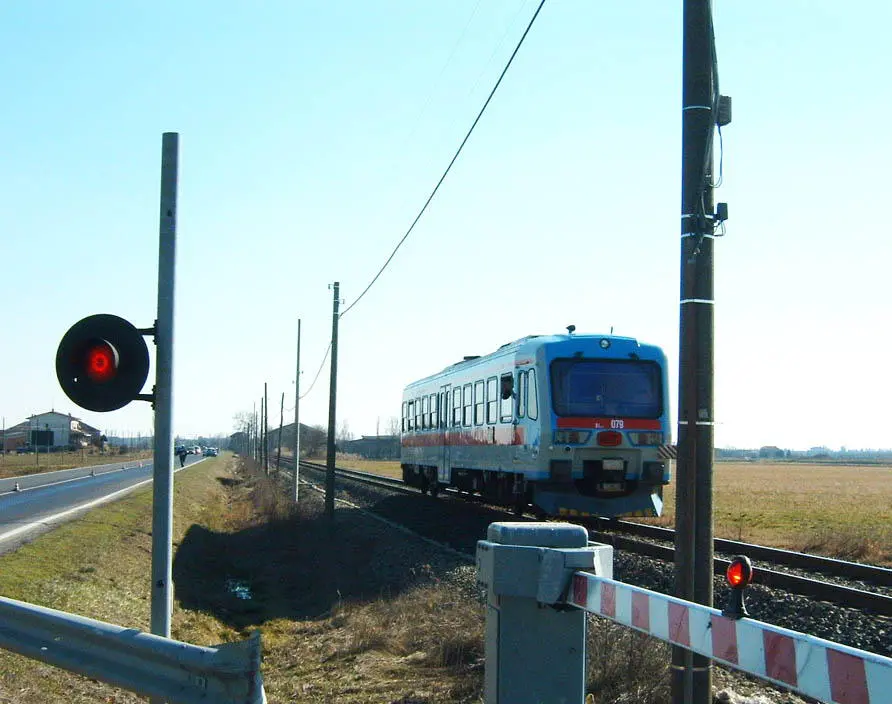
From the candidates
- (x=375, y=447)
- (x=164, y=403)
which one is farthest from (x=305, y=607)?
(x=375, y=447)

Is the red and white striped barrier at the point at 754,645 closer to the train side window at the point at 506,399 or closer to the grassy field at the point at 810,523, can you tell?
the grassy field at the point at 810,523

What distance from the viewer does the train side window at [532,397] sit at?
1691 cm

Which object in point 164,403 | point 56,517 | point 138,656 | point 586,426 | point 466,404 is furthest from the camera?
point 466,404

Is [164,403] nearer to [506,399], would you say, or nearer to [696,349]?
[696,349]

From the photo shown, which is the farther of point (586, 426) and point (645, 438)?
point (645, 438)

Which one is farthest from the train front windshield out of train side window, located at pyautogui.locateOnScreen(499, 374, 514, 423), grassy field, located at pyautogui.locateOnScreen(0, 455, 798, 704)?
grassy field, located at pyautogui.locateOnScreen(0, 455, 798, 704)

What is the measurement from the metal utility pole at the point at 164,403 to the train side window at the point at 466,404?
15982mm

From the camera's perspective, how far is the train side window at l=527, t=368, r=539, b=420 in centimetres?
1691

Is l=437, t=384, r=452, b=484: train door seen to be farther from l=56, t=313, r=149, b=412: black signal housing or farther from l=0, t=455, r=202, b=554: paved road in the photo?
l=56, t=313, r=149, b=412: black signal housing

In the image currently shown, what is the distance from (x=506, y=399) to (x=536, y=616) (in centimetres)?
1466

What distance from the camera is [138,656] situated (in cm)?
482

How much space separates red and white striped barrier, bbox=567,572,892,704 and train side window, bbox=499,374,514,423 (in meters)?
14.4

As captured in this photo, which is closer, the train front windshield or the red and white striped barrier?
the red and white striped barrier

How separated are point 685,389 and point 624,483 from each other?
11.1 meters
